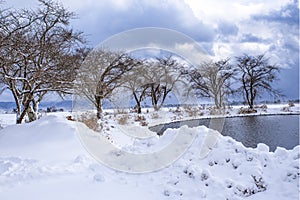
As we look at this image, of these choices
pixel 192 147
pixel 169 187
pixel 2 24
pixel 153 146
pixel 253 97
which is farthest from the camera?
pixel 253 97

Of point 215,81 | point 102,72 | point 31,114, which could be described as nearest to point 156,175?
point 31,114

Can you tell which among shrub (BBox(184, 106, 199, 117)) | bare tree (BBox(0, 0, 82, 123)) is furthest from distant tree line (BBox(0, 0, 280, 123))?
shrub (BBox(184, 106, 199, 117))

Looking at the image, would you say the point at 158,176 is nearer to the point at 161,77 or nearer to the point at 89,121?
the point at 89,121

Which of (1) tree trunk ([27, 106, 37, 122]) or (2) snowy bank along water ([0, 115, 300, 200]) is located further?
(1) tree trunk ([27, 106, 37, 122])

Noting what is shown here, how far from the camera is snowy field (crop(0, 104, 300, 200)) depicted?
12.9ft

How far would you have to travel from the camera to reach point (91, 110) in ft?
46.6

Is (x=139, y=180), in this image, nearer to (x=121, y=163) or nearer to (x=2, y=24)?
(x=121, y=163)

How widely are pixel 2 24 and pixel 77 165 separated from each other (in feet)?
19.9

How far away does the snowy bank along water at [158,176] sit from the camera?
3.92m

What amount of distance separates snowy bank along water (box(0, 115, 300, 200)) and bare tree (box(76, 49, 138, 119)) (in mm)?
5839

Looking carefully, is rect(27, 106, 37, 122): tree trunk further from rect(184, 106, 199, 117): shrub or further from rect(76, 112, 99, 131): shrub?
rect(184, 106, 199, 117): shrub

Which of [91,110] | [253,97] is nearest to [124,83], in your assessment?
[91,110]

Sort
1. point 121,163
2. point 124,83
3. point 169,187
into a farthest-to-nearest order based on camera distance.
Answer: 1. point 124,83
2. point 121,163
3. point 169,187

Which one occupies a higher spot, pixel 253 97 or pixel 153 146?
pixel 253 97
